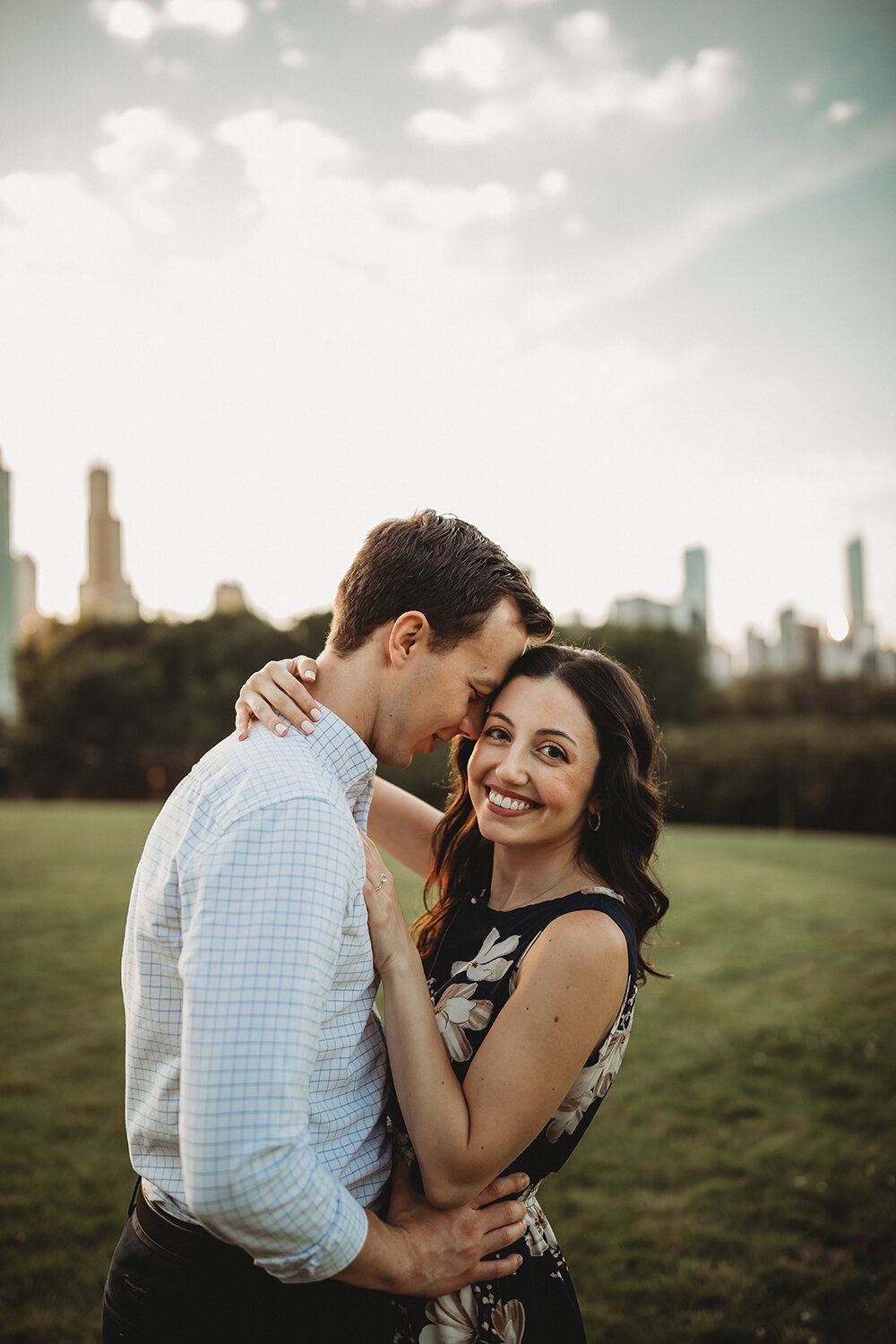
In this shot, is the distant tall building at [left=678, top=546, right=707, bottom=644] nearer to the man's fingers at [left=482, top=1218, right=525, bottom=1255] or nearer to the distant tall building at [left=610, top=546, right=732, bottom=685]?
the distant tall building at [left=610, top=546, right=732, bottom=685]

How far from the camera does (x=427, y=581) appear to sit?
2340mm

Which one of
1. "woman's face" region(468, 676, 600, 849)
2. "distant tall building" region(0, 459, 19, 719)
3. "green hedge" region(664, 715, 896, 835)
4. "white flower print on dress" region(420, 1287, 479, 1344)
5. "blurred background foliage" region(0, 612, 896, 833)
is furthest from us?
"distant tall building" region(0, 459, 19, 719)

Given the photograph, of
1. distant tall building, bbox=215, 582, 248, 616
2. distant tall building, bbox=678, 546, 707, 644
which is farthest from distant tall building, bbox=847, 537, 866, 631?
distant tall building, bbox=215, 582, 248, 616

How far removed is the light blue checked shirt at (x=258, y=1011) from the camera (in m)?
1.44

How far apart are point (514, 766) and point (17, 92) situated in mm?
8483

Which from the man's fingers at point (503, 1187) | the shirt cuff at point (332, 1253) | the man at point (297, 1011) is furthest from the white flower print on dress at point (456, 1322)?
the shirt cuff at point (332, 1253)

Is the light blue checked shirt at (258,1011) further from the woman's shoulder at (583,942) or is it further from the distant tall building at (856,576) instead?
the distant tall building at (856,576)

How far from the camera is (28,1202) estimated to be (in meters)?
5.11

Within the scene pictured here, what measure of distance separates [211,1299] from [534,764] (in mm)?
1534

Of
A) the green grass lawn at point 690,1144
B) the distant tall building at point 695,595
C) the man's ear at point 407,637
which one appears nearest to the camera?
the man's ear at point 407,637

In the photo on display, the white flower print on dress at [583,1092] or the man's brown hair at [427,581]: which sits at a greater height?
the man's brown hair at [427,581]

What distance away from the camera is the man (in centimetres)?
146

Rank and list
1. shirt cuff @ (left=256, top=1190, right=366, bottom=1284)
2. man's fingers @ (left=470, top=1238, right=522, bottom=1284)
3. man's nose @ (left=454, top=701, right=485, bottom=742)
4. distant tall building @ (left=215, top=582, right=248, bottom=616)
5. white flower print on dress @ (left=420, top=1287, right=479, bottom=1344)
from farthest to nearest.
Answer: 1. distant tall building @ (left=215, top=582, right=248, bottom=616)
2. man's nose @ (left=454, top=701, right=485, bottom=742)
3. white flower print on dress @ (left=420, top=1287, right=479, bottom=1344)
4. man's fingers @ (left=470, top=1238, right=522, bottom=1284)
5. shirt cuff @ (left=256, top=1190, right=366, bottom=1284)

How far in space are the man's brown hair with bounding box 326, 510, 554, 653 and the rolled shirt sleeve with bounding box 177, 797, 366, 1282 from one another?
0.87 m
